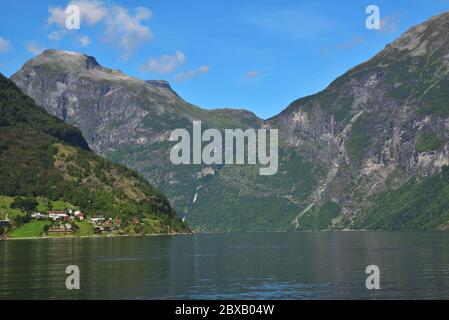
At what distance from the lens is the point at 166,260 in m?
186

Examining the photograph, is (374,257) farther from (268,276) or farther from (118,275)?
(118,275)

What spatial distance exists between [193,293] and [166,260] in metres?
73.0
